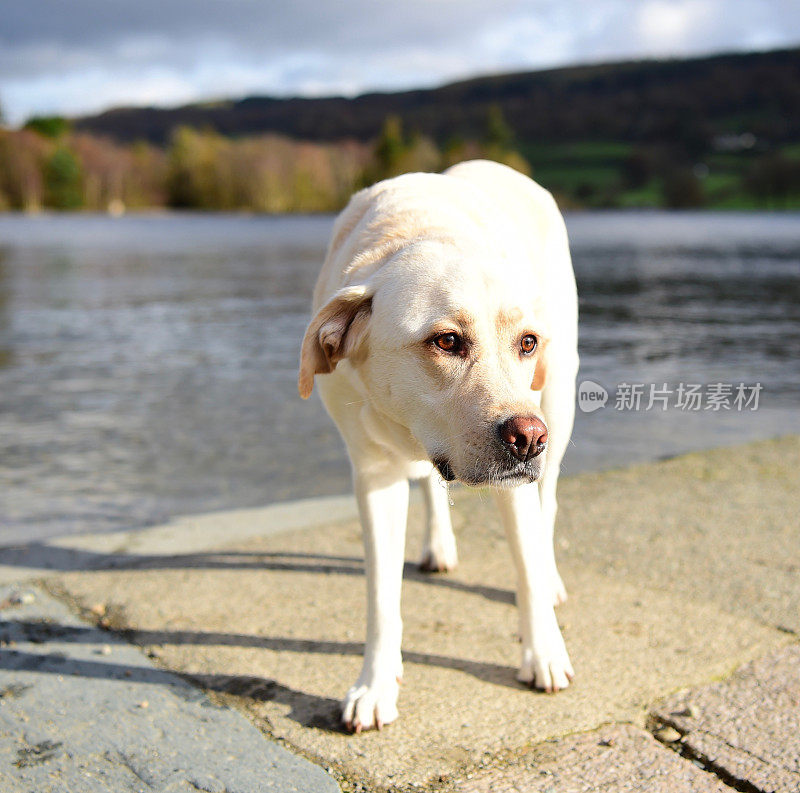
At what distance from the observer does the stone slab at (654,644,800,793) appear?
2805 millimetres

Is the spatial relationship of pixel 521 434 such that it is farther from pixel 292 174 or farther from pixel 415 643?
pixel 292 174

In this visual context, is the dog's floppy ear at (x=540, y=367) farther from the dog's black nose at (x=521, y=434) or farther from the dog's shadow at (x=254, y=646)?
the dog's shadow at (x=254, y=646)

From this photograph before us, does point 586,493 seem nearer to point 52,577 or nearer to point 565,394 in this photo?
point 565,394

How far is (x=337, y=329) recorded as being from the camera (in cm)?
Answer: 309

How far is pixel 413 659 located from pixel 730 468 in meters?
3.24

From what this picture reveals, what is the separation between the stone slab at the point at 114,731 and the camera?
111 inches

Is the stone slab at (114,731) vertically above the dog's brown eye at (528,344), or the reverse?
the dog's brown eye at (528,344)

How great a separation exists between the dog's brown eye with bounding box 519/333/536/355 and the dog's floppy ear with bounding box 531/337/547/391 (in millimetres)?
39

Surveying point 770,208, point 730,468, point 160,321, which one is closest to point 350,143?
point 770,208

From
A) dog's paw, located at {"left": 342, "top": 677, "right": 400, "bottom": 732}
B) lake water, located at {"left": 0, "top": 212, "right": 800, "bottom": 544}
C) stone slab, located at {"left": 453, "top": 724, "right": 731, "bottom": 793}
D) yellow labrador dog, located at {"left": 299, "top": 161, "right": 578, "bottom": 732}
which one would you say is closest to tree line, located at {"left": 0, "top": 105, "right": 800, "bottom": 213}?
lake water, located at {"left": 0, "top": 212, "right": 800, "bottom": 544}

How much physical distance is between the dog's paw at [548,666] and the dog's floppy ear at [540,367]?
0.93 m

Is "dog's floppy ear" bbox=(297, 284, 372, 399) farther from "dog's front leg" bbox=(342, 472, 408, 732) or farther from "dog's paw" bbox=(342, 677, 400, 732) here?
"dog's paw" bbox=(342, 677, 400, 732)

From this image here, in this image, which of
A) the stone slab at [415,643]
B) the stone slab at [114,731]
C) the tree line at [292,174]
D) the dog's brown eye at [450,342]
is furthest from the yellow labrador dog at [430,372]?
the tree line at [292,174]

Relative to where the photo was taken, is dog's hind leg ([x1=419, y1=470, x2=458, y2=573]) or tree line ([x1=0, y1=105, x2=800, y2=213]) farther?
tree line ([x1=0, y1=105, x2=800, y2=213])
